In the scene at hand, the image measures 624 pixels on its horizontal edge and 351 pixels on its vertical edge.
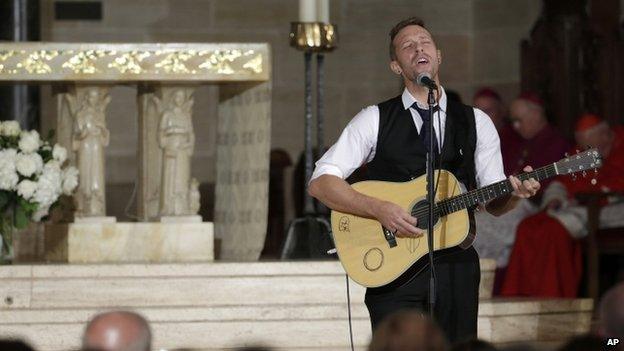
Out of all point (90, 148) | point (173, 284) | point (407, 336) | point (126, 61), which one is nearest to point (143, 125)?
point (90, 148)

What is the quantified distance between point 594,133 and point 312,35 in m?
2.77

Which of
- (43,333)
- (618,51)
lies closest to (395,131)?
(43,333)

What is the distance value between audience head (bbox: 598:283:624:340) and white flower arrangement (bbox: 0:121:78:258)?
5.26 m

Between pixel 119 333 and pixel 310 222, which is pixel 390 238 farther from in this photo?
pixel 310 222

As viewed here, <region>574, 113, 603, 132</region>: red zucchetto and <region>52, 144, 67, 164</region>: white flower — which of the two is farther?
Result: <region>574, 113, 603, 132</region>: red zucchetto

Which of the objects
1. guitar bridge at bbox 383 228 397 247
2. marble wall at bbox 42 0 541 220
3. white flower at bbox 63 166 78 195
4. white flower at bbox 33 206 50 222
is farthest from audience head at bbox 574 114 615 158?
guitar bridge at bbox 383 228 397 247

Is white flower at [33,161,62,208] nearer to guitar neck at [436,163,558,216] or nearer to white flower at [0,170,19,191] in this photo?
white flower at [0,170,19,191]

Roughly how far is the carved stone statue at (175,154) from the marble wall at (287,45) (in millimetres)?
3905

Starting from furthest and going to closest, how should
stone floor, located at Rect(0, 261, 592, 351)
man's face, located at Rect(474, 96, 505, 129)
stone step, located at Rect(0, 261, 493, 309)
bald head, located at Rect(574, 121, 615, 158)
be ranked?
1. man's face, located at Rect(474, 96, 505, 129)
2. bald head, located at Rect(574, 121, 615, 158)
3. stone step, located at Rect(0, 261, 493, 309)
4. stone floor, located at Rect(0, 261, 592, 351)

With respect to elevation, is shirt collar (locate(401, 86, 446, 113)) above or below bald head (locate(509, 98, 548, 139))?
below

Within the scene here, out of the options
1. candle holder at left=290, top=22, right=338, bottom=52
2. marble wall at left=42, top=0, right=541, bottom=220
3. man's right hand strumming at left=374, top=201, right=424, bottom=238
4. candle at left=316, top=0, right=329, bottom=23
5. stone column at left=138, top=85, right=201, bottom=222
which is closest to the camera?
man's right hand strumming at left=374, top=201, right=424, bottom=238

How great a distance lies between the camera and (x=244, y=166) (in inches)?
388

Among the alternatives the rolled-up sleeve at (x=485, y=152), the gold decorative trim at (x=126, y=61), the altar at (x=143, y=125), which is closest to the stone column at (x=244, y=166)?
the altar at (x=143, y=125)

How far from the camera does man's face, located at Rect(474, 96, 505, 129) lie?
12.5m
